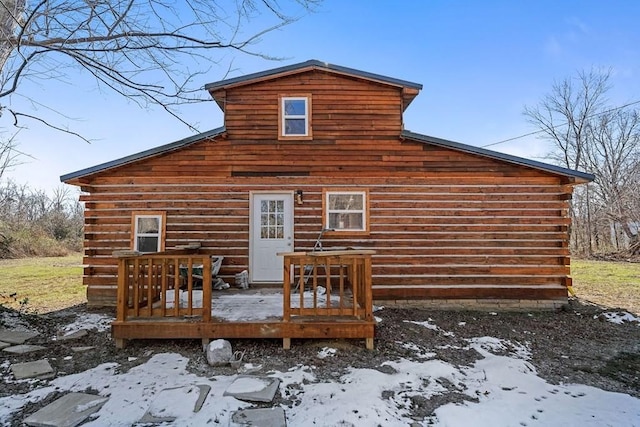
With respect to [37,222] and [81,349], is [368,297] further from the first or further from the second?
[37,222]

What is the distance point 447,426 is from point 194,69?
4477 mm

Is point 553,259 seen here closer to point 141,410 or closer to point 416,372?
point 416,372

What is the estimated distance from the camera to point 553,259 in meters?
7.23

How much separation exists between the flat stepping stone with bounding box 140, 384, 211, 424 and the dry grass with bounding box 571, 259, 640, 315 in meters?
8.08

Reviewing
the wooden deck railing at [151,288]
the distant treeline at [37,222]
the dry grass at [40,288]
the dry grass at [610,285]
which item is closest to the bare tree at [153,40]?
the wooden deck railing at [151,288]

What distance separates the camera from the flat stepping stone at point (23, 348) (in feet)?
14.5

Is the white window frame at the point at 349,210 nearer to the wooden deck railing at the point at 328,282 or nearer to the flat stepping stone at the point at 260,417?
the wooden deck railing at the point at 328,282

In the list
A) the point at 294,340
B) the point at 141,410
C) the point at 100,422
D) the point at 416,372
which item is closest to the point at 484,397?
the point at 416,372

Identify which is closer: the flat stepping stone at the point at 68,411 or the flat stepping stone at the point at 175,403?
the flat stepping stone at the point at 68,411

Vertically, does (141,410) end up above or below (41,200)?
below

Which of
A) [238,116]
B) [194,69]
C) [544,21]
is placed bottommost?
[194,69]

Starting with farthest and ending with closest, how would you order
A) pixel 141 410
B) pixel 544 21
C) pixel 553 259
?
pixel 544 21, pixel 553 259, pixel 141 410

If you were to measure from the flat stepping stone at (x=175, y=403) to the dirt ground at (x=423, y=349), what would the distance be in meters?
0.46

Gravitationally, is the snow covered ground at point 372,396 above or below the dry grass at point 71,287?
below
